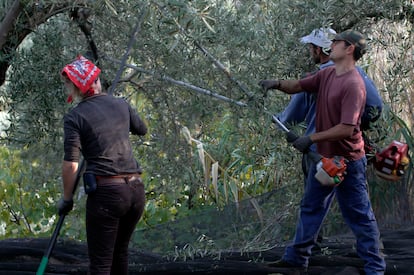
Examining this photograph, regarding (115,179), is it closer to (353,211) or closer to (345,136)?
(345,136)

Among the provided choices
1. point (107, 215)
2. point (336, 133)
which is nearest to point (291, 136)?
point (336, 133)

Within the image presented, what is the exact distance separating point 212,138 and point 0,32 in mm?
2173

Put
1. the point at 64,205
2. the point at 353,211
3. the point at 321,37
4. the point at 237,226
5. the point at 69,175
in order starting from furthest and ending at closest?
the point at 237,226 < the point at 321,37 < the point at 353,211 < the point at 64,205 < the point at 69,175

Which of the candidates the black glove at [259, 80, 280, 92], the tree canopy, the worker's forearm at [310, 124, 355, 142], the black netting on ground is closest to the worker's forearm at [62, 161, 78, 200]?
the tree canopy

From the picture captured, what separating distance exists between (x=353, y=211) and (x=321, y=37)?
1181 millimetres

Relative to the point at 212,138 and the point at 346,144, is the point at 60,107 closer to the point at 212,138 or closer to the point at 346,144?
the point at 212,138

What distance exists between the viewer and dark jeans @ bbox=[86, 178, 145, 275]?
14.7 feet

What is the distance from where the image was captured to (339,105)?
502 centimetres

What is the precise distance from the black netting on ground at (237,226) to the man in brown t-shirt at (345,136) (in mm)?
1718

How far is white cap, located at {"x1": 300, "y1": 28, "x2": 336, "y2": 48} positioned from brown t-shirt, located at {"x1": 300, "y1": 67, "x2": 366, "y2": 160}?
0.25 meters

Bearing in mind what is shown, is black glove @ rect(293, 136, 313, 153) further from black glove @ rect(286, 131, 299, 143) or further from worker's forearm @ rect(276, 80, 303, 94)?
worker's forearm @ rect(276, 80, 303, 94)

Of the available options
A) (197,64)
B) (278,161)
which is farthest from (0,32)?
(278,161)

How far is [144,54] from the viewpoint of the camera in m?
5.52

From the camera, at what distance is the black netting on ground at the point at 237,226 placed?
7.01 m
